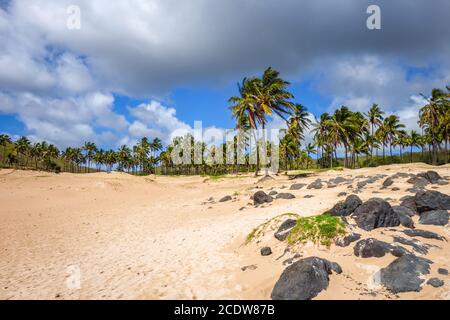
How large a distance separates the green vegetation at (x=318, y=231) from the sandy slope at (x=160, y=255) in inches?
15.6

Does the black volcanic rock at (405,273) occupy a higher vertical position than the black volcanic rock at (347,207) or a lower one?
lower

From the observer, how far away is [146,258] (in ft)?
35.7

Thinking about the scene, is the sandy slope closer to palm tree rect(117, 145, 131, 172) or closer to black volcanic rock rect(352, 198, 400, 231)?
black volcanic rock rect(352, 198, 400, 231)

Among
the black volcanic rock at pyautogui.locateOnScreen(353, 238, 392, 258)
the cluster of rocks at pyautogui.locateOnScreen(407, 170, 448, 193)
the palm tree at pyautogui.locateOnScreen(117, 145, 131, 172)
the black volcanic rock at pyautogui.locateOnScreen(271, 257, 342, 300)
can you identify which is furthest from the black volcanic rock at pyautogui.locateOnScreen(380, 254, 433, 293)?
the palm tree at pyautogui.locateOnScreen(117, 145, 131, 172)

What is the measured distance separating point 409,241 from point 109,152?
150429mm

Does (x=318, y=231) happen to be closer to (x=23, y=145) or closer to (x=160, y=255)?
(x=160, y=255)

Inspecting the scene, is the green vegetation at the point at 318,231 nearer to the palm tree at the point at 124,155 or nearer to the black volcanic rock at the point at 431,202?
the black volcanic rock at the point at 431,202

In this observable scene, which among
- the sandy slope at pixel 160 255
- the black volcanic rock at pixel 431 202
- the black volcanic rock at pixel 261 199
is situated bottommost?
the sandy slope at pixel 160 255

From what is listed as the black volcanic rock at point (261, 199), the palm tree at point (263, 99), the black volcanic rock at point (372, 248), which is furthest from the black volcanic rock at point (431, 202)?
the palm tree at point (263, 99)

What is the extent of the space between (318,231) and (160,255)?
5.84 metres

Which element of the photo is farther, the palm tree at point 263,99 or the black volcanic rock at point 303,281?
the palm tree at point 263,99

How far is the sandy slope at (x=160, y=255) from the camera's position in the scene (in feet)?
24.2
